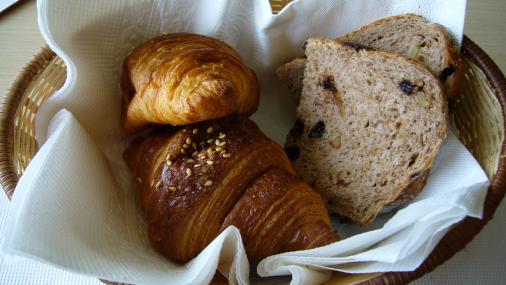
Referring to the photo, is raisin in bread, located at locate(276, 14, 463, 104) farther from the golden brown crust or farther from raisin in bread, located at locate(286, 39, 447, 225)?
the golden brown crust

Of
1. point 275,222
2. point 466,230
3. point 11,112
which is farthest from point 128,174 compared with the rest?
point 466,230

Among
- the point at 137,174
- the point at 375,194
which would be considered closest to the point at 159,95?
the point at 137,174

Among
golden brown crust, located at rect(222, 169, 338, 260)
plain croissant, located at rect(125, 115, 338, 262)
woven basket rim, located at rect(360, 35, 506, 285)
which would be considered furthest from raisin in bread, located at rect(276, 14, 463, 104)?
golden brown crust, located at rect(222, 169, 338, 260)

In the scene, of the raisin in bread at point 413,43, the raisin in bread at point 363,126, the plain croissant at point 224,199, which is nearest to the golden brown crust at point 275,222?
the plain croissant at point 224,199

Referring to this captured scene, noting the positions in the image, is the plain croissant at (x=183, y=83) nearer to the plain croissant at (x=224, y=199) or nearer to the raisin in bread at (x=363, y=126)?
the plain croissant at (x=224, y=199)

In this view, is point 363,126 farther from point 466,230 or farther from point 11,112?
point 11,112

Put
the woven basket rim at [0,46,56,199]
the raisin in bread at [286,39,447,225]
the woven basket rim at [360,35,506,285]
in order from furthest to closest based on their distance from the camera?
the raisin in bread at [286,39,447,225], the woven basket rim at [0,46,56,199], the woven basket rim at [360,35,506,285]
